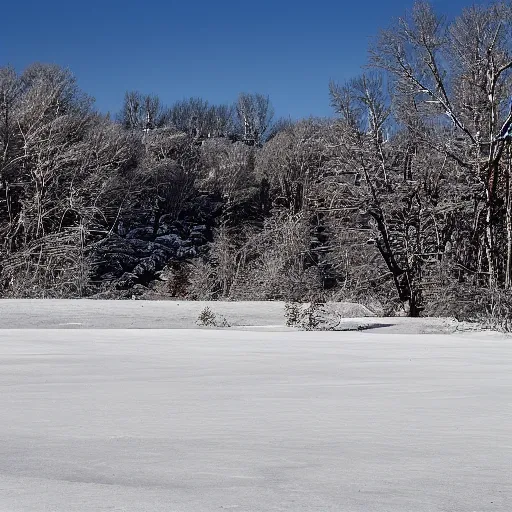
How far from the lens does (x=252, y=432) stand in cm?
214

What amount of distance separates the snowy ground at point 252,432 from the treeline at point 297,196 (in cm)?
483

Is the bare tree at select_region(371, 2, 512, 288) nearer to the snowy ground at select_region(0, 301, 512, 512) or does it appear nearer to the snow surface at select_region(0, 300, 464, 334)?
the snow surface at select_region(0, 300, 464, 334)

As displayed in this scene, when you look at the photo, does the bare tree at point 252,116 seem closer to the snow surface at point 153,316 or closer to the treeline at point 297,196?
the treeline at point 297,196

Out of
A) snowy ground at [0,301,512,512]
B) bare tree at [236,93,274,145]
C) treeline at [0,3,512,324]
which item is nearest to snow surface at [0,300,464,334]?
treeline at [0,3,512,324]

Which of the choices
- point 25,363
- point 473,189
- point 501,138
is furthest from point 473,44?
point 25,363

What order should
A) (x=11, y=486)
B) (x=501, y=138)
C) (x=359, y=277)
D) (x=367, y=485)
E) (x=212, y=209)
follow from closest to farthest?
(x=11, y=486), (x=367, y=485), (x=501, y=138), (x=359, y=277), (x=212, y=209)

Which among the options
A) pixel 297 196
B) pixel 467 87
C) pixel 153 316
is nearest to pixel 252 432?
pixel 153 316

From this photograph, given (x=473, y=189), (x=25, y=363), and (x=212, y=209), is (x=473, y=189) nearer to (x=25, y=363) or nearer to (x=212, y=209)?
(x=25, y=363)

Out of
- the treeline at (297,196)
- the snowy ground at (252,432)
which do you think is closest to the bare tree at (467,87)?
the treeline at (297,196)

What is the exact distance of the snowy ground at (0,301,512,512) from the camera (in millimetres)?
1417

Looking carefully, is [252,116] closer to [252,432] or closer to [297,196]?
[297,196]

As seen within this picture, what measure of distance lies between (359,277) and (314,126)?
12037 mm

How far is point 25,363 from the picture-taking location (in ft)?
12.9

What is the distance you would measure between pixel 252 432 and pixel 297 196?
2207 centimetres
